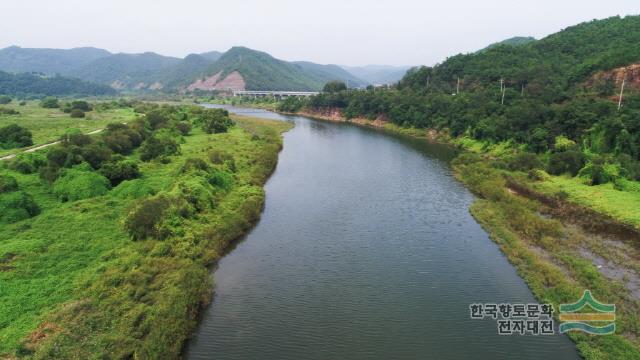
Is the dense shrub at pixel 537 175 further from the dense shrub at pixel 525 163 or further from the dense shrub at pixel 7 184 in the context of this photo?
the dense shrub at pixel 7 184

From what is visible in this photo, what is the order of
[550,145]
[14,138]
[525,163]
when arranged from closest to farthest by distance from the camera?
[525,163] < [14,138] < [550,145]

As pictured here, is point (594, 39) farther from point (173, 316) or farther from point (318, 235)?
point (173, 316)

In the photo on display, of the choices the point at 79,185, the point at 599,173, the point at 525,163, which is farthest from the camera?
the point at 525,163

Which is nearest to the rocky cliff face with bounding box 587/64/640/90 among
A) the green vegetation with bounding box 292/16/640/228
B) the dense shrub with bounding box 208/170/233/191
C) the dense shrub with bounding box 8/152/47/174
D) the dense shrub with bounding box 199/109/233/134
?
the green vegetation with bounding box 292/16/640/228

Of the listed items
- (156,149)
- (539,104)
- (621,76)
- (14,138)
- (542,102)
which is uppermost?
(621,76)

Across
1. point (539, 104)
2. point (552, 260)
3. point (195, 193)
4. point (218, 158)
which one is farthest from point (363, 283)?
point (539, 104)

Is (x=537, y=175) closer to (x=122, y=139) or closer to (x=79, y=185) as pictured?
(x=79, y=185)

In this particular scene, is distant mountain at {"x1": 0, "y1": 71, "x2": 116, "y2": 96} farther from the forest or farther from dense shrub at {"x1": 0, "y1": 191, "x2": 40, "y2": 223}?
dense shrub at {"x1": 0, "y1": 191, "x2": 40, "y2": 223}

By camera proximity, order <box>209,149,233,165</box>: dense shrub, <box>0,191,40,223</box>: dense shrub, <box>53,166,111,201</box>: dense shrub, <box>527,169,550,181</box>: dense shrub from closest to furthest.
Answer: <box>0,191,40,223</box>: dense shrub → <box>53,166,111,201</box>: dense shrub → <box>527,169,550,181</box>: dense shrub → <box>209,149,233,165</box>: dense shrub
